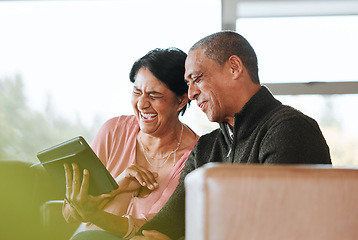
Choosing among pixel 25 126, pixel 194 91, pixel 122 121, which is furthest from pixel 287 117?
pixel 25 126

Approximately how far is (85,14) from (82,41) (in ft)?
0.70

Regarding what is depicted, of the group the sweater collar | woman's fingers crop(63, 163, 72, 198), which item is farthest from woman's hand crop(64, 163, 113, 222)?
the sweater collar

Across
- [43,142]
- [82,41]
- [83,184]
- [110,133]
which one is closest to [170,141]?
[110,133]

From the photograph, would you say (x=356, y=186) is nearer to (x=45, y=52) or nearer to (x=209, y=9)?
(x=209, y=9)

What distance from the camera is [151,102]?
2.12 m

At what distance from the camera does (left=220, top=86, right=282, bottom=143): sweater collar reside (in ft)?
5.07

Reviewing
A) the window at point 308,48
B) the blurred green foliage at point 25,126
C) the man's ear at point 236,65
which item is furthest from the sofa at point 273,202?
the blurred green foliage at point 25,126

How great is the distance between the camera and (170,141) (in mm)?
2229

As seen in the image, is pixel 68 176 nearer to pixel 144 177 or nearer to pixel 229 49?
pixel 144 177

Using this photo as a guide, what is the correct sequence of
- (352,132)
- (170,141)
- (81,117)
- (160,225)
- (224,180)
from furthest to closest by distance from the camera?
(81,117) < (352,132) < (170,141) < (160,225) < (224,180)

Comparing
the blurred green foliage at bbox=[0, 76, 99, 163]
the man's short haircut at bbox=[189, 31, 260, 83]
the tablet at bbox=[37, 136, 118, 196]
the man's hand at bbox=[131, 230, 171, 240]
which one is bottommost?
the blurred green foliage at bbox=[0, 76, 99, 163]

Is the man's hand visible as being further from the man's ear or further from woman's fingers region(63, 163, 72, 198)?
the man's ear

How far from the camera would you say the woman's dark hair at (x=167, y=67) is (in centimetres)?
213

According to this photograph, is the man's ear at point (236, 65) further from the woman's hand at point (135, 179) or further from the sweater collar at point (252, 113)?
the woman's hand at point (135, 179)
